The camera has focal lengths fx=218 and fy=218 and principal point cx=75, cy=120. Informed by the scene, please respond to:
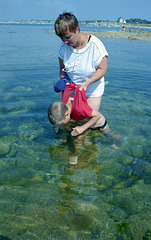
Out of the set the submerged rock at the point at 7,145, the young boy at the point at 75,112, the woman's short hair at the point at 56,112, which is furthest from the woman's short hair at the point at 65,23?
the submerged rock at the point at 7,145

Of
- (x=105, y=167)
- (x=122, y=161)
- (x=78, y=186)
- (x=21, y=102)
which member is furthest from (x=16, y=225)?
(x=21, y=102)

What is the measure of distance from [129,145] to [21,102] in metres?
3.53

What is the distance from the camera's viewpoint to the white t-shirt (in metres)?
3.94

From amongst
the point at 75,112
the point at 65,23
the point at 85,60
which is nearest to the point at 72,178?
the point at 75,112

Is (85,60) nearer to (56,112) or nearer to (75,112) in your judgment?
(75,112)

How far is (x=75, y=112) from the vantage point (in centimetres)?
404

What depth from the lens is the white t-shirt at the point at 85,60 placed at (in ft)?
12.9

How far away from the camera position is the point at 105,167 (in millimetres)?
3738

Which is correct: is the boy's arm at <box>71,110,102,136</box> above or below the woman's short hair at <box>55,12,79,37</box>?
below

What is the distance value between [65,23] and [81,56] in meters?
0.76

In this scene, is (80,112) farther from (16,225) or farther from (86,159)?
(16,225)

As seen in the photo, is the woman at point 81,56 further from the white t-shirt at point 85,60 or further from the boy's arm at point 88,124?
the boy's arm at point 88,124

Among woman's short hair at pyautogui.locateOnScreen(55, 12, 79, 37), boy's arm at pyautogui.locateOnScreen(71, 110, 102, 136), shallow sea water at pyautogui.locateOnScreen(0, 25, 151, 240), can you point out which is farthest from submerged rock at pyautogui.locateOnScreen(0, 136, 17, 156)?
woman's short hair at pyautogui.locateOnScreen(55, 12, 79, 37)

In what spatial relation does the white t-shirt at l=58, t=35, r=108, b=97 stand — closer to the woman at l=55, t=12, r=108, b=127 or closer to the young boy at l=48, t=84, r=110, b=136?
the woman at l=55, t=12, r=108, b=127
